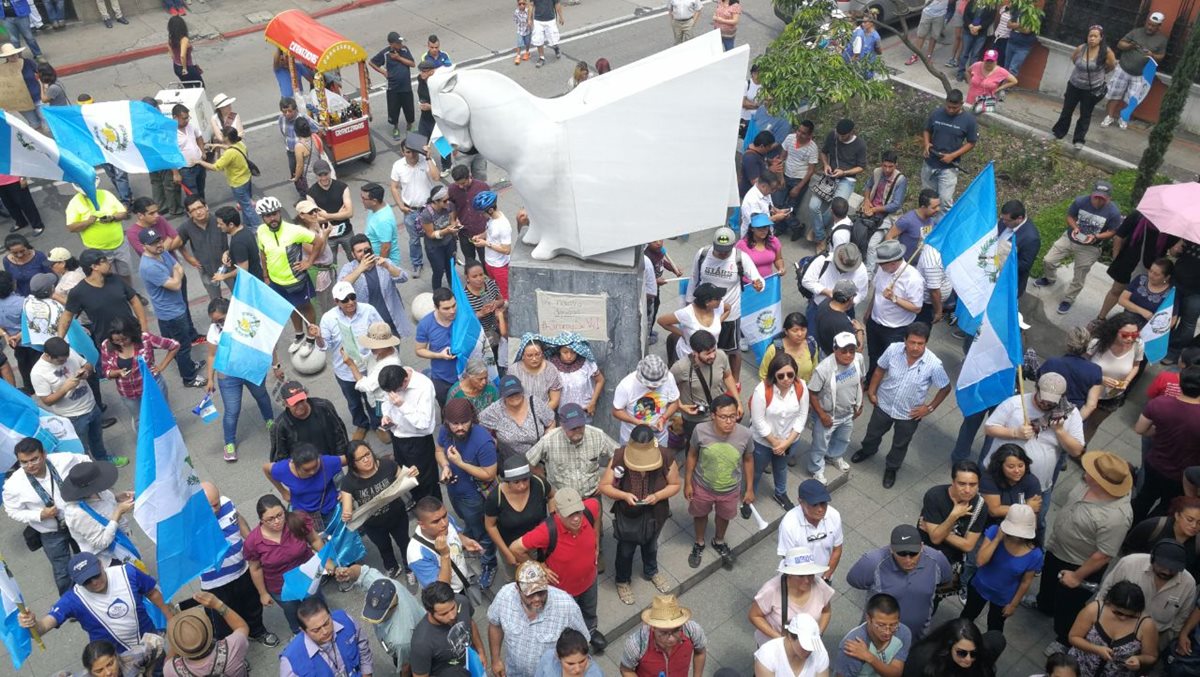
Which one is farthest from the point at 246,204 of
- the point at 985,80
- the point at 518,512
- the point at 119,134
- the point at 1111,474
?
the point at 1111,474

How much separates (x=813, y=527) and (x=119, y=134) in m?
8.69

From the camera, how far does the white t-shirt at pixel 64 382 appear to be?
27.9 feet

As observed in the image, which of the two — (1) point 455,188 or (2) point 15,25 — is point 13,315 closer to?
(1) point 455,188

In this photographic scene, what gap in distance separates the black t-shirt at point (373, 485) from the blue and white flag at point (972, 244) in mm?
5309

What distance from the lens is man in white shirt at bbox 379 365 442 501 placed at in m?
7.75

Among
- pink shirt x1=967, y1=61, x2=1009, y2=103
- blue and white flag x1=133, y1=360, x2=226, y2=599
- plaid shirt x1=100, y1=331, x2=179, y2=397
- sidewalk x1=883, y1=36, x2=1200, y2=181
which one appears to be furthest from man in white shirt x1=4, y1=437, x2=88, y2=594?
pink shirt x1=967, y1=61, x2=1009, y2=103

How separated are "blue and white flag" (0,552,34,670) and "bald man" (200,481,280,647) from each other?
1.11m

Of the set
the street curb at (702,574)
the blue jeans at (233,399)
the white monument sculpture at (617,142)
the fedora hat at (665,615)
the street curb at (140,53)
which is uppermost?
the white monument sculpture at (617,142)

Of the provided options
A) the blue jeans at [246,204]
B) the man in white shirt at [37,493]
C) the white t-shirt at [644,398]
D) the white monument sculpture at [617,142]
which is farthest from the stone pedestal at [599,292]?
the blue jeans at [246,204]

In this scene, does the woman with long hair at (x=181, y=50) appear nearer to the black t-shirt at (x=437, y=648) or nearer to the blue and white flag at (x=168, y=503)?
the blue and white flag at (x=168, y=503)

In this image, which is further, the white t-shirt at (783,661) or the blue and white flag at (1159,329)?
the blue and white flag at (1159,329)

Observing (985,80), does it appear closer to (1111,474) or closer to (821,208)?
(821,208)

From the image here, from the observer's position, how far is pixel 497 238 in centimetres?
979

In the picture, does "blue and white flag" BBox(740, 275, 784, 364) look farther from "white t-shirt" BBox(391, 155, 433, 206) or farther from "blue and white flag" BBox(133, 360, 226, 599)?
"blue and white flag" BBox(133, 360, 226, 599)
